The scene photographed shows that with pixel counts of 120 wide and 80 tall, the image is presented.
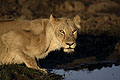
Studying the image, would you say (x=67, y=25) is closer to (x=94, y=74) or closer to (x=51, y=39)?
(x=51, y=39)

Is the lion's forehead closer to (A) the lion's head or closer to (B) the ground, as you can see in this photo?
(A) the lion's head

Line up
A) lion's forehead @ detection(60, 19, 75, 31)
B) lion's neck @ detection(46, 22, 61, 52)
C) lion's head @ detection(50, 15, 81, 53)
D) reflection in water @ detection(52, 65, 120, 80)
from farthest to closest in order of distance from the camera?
1. reflection in water @ detection(52, 65, 120, 80)
2. lion's neck @ detection(46, 22, 61, 52)
3. lion's forehead @ detection(60, 19, 75, 31)
4. lion's head @ detection(50, 15, 81, 53)

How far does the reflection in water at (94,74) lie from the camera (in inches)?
347

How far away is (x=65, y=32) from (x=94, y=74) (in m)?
1.89

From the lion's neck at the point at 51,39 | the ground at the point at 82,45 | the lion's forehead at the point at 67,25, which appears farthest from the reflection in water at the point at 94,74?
the lion's forehead at the point at 67,25

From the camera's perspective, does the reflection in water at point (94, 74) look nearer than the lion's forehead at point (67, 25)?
No

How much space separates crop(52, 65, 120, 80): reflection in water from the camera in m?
8.82

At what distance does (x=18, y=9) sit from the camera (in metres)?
18.8

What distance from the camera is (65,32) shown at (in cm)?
796

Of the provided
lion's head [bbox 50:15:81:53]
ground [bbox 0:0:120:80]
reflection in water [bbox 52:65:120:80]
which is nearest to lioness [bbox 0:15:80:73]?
lion's head [bbox 50:15:81:53]

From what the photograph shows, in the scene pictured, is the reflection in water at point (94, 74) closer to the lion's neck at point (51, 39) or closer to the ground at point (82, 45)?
the ground at point (82, 45)

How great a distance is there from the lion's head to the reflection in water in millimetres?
1143

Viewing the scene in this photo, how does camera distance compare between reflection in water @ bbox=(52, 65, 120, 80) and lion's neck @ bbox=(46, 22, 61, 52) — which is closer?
lion's neck @ bbox=(46, 22, 61, 52)

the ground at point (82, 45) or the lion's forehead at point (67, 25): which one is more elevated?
the lion's forehead at point (67, 25)
